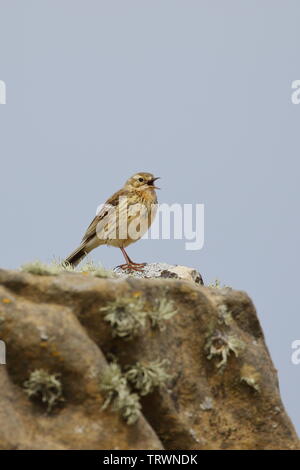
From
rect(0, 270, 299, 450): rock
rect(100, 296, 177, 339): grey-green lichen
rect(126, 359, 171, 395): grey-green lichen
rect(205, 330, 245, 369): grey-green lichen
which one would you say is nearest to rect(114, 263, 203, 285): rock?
rect(0, 270, 299, 450): rock

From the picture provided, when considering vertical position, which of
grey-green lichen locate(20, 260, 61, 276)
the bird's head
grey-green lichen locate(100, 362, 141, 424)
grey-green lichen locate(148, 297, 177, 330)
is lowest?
grey-green lichen locate(100, 362, 141, 424)

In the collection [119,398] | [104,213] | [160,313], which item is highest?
[104,213]

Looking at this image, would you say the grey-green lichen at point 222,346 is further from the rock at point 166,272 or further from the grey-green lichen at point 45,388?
the rock at point 166,272

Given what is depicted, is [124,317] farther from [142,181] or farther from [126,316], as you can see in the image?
[142,181]

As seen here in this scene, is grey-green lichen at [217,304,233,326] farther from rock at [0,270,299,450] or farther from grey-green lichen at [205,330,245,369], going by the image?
grey-green lichen at [205,330,245,369]

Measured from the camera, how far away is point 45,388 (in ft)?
23.9

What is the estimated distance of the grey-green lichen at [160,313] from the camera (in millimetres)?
8016

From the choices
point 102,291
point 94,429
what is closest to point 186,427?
point 94,429

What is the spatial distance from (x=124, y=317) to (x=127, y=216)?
5281 millimetres

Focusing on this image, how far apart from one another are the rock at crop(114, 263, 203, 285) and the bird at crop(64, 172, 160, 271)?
15cm

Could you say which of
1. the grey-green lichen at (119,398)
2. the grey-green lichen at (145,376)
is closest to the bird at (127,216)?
the grey-green lichen at (145,376)

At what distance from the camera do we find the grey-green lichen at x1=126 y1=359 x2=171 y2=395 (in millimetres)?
7625

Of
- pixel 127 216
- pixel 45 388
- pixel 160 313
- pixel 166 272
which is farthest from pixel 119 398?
pixel 127 216

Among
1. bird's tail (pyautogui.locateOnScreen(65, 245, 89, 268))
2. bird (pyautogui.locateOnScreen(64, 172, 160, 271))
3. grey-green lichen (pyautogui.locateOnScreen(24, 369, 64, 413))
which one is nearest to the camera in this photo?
grey-green lichen (pyautogui.locateOnScreen(24, 369, 64, 413))
